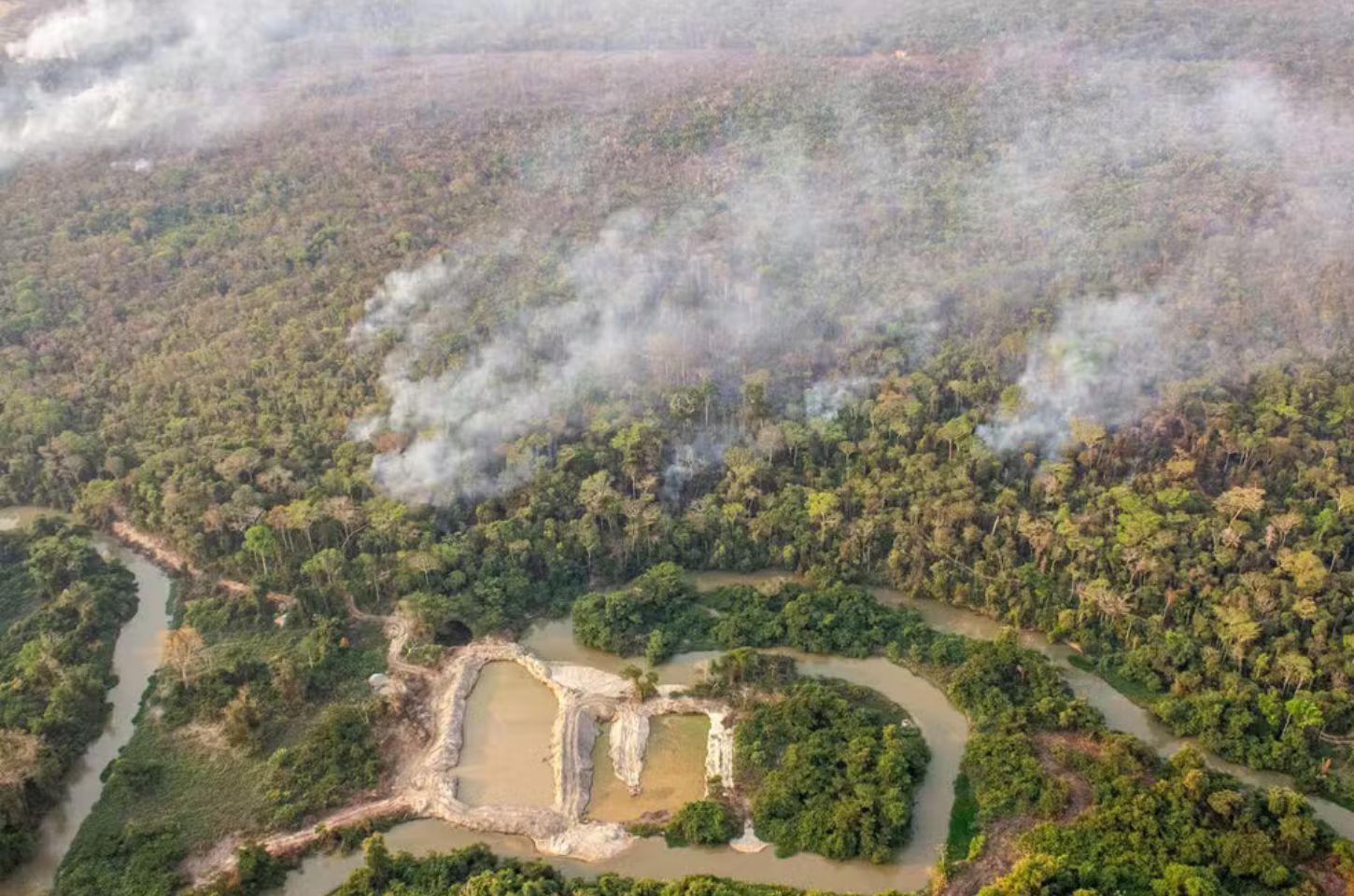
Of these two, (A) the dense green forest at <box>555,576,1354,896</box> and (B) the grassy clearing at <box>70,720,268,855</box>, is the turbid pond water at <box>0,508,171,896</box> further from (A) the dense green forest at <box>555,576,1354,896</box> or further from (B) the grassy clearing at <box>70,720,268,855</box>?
(A) the dense green forest at <box>555,576,1354,896</box>

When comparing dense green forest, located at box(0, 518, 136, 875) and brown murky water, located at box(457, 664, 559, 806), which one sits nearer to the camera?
dense green forest, located at box(0, 518, 136, 875)

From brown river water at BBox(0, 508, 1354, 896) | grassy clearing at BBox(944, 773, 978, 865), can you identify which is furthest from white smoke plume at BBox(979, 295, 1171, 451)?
grassy clearing at BBox(944, 773, 978, 865)

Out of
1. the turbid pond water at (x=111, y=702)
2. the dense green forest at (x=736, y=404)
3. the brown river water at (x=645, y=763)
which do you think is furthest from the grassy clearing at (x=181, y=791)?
the brown river water at (x=645, y=763)

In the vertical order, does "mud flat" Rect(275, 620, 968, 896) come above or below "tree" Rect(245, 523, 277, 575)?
below

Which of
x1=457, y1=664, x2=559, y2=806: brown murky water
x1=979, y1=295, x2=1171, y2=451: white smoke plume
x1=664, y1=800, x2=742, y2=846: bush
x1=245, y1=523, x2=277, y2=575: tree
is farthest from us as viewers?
x1=979, y1=295, x2=1171, y2=451: white smoke plume

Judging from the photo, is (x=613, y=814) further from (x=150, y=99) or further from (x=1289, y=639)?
(x=150, y=99)

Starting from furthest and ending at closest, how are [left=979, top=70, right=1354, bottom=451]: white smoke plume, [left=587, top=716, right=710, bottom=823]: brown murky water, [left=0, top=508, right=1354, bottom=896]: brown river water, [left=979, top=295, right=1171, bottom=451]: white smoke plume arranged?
[left=979, top=70, right=1354, bottom=451]: white smoke plume, [left=979, top=295, right=1171, bottom=451]: white smoke plume, [left=587, top=716, right=710, bottom=823]: brown murky water, [left=0, top=508, right=1354, bottom=896]: brown river water

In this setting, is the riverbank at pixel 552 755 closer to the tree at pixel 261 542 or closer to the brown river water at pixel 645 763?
the brown river water at pixel 645 763

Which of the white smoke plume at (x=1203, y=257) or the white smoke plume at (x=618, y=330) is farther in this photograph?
the white smoke plume at (x=618, y=330)
